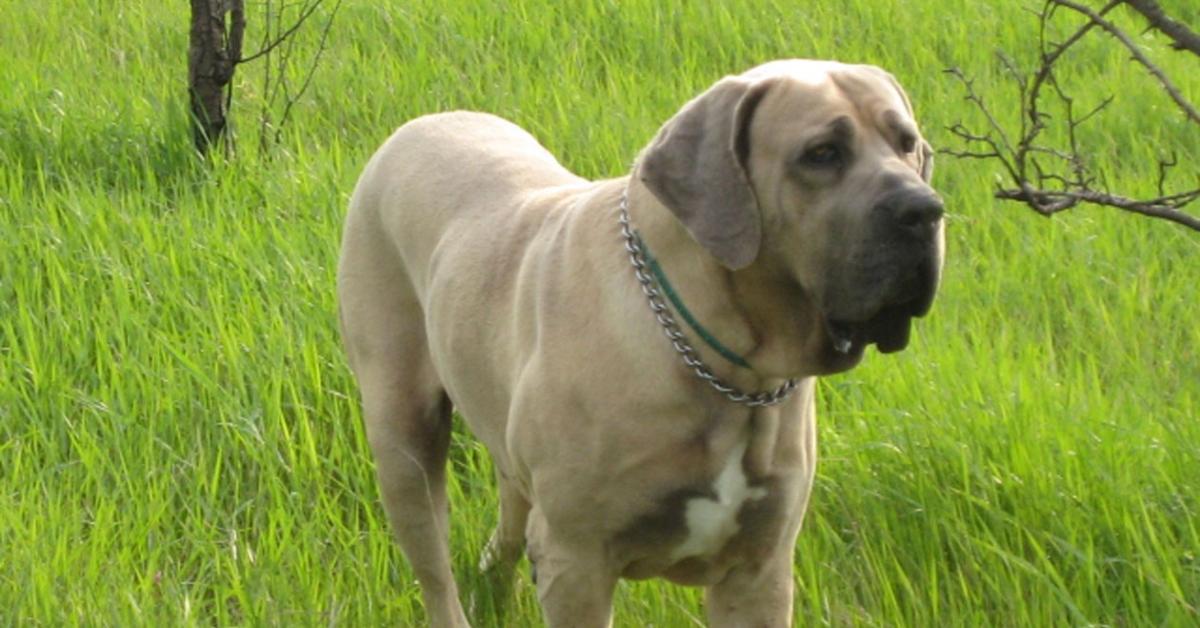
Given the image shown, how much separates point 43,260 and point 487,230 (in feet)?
6.66

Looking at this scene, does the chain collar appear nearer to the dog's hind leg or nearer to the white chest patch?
the white chest patch

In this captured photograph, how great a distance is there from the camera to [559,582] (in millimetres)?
3246

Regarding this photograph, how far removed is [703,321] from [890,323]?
0.32 m

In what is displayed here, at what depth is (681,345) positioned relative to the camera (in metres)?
3.04

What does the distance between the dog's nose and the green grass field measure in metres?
1.05

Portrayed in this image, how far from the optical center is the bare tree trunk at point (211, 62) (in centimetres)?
618

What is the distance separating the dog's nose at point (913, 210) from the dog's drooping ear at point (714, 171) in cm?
24

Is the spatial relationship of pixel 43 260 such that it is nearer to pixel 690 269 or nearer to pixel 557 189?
pixel 557 189

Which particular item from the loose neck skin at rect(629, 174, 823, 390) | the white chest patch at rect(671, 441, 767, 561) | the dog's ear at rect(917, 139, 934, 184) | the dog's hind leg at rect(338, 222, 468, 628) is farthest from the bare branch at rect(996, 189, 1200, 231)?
the dog's hind leg at rect(338, 222, 468, 628)

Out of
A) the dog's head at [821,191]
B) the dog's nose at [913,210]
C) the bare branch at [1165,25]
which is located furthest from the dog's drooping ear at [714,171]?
the bare branch at [1165,25]

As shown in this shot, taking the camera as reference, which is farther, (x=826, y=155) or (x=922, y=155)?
(x=922, y=155)

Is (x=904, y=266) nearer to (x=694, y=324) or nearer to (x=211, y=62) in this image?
(x=694, y=324)

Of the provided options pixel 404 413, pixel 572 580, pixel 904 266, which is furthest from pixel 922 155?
pixel 404 413

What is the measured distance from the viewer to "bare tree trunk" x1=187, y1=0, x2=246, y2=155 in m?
6.18
